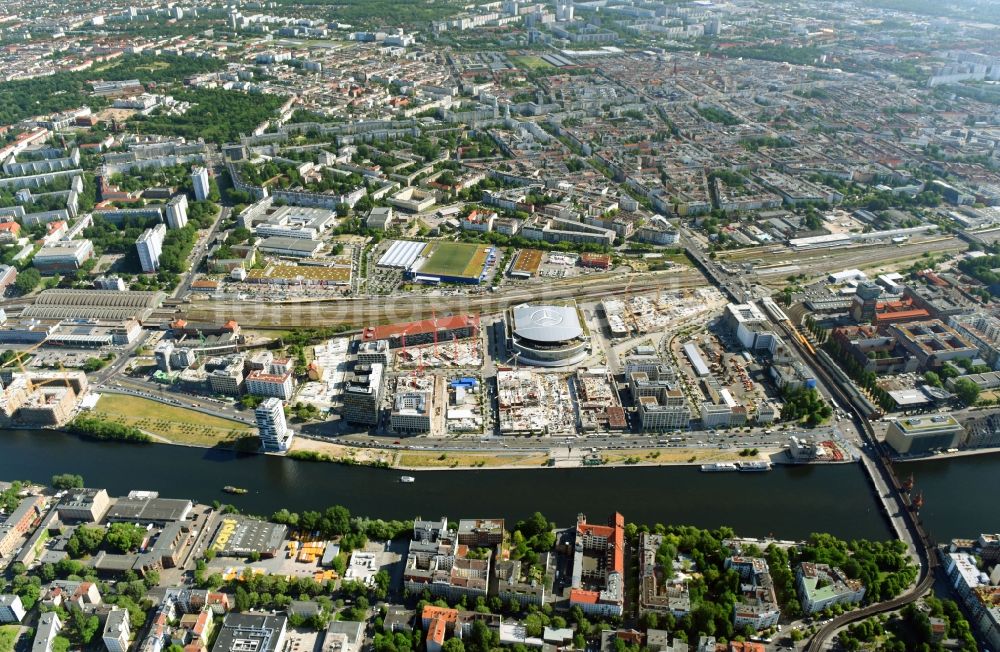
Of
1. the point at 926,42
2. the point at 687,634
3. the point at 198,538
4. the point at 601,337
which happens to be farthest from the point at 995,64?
the point at 198,538

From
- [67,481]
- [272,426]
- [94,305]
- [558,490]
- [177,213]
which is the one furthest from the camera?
[177,213]

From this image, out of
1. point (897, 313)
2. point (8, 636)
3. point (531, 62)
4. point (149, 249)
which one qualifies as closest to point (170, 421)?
point (8, 636)

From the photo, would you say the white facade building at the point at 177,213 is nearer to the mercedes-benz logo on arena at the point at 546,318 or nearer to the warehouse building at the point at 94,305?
the warehouse building at the point at 94,305

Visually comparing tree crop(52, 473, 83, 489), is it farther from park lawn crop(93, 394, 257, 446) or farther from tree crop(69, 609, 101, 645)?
tree crop(69, 609, 101, 645)

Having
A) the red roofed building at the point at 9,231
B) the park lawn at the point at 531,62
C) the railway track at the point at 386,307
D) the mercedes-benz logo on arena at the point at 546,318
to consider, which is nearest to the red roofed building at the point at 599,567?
the mercedes-benz logo on arena at the point at 546,318

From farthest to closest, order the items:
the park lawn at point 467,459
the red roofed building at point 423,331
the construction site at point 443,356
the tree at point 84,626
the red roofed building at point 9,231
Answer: the red roofed building at point 9,231, the red roofed building at point 423,331, the construction site at point 443,356, the park lawn at point 467,459, the tree at point 84,626

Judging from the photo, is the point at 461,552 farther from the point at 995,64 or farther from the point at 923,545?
the point at 995,64

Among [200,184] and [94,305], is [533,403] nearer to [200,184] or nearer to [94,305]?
[94,305]
